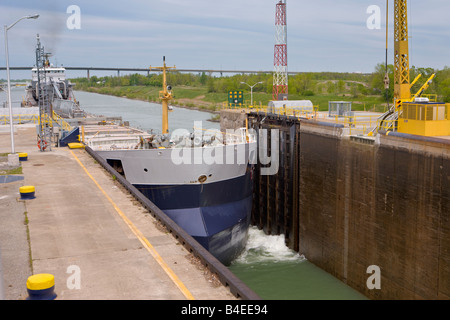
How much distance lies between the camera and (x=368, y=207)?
19.8 metres

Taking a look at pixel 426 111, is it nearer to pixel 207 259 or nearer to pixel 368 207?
pixel 368 207

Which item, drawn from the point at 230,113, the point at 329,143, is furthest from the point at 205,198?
the point at 230,113

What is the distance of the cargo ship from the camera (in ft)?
71.5

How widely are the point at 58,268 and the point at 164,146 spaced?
12.4 m

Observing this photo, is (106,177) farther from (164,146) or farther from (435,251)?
(435,251)

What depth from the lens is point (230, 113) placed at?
1439 inches

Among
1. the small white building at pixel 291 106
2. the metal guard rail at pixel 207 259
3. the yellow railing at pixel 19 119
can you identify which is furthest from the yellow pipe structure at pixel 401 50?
the yellow railing at pixel 19 119

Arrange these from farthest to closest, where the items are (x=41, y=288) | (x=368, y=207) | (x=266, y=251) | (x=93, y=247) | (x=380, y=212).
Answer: (x=266, y=251), (x=368, y=207), (x=380, y=212), (x=93, y=247), (x=41, y=288)

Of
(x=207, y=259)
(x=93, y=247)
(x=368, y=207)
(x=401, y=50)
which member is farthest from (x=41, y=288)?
(x=401, y=50)

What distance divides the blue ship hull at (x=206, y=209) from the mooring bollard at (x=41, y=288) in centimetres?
1265

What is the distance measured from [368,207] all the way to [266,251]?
8249 mm

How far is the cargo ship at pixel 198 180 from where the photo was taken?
21797 millimetres
